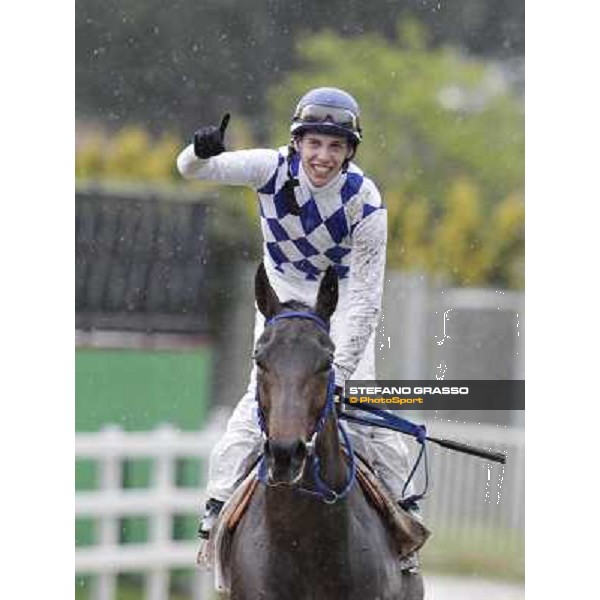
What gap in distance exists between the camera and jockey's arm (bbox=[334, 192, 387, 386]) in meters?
3.66

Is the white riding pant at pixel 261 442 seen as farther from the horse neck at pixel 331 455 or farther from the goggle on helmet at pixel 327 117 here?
the goggle on helmet at pixel 327 117

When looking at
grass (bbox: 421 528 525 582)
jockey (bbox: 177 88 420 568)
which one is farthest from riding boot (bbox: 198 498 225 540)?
grass (bbox: 421 528 525 582)

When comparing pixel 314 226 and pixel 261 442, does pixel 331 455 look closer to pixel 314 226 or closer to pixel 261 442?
pixel 261 442

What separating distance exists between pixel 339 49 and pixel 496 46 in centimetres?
54

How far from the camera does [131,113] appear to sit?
4.39 meters

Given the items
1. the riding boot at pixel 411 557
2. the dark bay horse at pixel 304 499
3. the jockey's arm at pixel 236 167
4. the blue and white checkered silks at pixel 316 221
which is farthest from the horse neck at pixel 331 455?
the jockey's arm at pixel 236 167

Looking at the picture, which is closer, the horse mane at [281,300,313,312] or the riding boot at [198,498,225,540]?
the horse mane at [281,300,313,312]

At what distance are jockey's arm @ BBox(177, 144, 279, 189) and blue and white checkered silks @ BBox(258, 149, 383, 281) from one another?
0.03 meters

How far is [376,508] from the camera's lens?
12.3 feet

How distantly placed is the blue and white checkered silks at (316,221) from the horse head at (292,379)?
529 mm

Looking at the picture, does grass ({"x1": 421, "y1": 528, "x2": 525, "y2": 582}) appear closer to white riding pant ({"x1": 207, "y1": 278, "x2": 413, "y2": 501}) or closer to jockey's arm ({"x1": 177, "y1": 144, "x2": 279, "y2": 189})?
white riding pant ({"x1": 207, "y1": 278, "x2": 413, "y2": 501})

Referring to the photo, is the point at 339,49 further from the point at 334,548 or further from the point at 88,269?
the point at 334,548

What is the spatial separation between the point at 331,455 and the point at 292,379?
1.02 ft

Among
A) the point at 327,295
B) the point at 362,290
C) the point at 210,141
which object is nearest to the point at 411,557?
the point at 362,290
